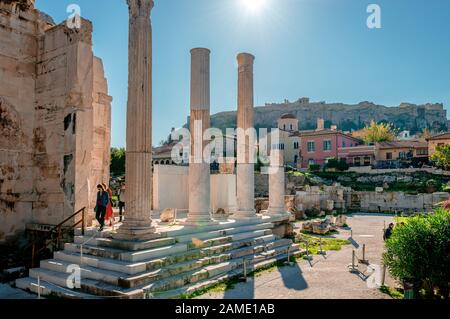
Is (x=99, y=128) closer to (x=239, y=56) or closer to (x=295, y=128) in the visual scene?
(x=239, y=56)

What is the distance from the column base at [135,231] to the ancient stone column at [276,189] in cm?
730

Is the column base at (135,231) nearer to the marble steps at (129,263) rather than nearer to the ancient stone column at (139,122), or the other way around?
the ancient stone column at (139,122)

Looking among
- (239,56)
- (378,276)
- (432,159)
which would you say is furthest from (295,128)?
(378,276)

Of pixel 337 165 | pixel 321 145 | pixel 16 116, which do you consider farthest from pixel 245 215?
pixel 321 145

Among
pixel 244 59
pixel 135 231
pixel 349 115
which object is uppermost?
pixel 349 115

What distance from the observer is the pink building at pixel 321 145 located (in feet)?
184

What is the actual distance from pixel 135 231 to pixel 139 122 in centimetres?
266

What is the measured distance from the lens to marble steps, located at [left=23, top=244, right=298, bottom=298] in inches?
272

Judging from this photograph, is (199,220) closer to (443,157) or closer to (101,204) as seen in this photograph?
(101,204)

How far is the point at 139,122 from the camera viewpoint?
9.09 metres

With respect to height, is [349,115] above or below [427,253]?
above

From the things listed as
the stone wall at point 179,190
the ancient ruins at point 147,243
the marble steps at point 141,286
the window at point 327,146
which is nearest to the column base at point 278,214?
the ancient ruins at point 147,243

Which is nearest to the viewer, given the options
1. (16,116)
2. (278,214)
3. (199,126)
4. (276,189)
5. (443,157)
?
(16,116)

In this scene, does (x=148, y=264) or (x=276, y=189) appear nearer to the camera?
(x=148, y=264)
